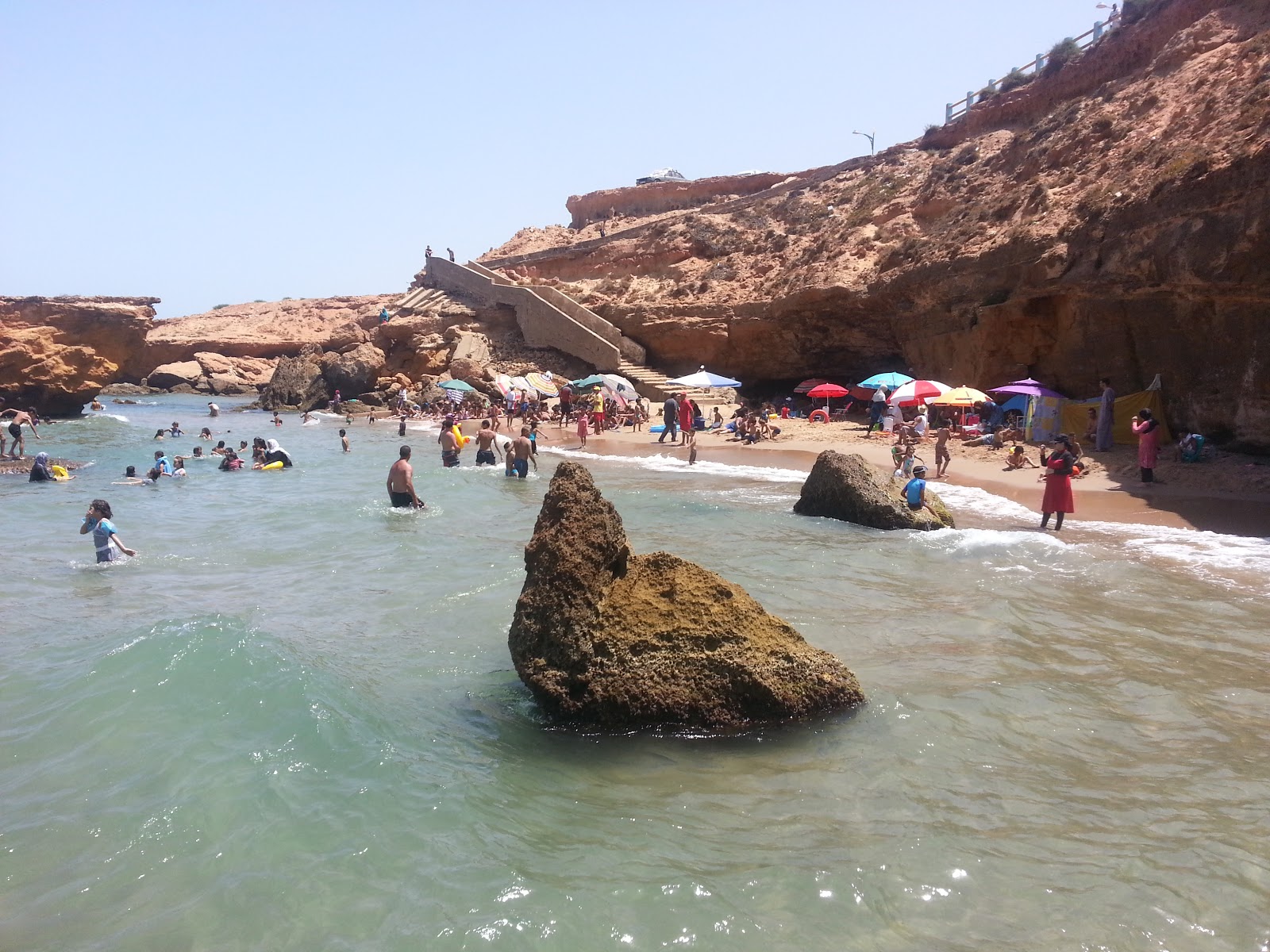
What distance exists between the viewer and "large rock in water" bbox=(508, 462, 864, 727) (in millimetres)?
5016

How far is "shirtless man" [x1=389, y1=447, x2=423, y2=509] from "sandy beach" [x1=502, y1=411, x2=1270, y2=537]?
8237 mm

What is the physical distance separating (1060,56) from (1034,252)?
15050mm

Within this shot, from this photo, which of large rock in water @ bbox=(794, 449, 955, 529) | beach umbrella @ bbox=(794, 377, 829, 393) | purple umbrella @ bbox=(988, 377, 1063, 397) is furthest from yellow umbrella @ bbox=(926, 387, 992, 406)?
beach umbrella @ bbox=(794, 377, 829, 393)

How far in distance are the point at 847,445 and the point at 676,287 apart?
550 inches

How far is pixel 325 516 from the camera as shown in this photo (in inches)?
530

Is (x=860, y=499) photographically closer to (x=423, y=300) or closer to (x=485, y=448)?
(x=485, y=448)

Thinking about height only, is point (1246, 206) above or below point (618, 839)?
above

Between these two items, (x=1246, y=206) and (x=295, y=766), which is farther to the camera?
(x=1246, y=206)

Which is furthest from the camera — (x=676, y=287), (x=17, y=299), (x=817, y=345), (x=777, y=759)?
(x=676, y=287)

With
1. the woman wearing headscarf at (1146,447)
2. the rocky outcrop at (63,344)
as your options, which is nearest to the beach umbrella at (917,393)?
the woman wearing headscarf at (1146,447)

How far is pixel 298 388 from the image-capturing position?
130 ft

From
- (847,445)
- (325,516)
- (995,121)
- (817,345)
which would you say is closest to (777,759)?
(325,516)

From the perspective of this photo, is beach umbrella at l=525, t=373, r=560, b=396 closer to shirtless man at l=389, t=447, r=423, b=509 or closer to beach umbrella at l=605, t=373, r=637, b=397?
beach umbrella at l=605, t=373, r=637, b=397

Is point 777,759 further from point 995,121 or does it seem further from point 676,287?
point 995,121
